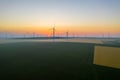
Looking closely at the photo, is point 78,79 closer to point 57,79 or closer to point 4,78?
point 57,79

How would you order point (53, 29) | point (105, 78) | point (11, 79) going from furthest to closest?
1. point (53, 29)
2. point (105, 78)
3. point (11, 79)

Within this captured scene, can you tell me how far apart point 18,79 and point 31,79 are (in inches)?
53.6

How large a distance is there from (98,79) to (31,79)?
7.27m

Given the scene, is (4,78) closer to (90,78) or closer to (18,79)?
(18,79)

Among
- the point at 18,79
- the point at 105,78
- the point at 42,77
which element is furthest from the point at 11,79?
the point at 105,78

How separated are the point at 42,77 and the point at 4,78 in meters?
4.10

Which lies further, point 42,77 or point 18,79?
point 42,77

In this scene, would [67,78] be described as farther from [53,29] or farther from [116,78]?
[53,29]

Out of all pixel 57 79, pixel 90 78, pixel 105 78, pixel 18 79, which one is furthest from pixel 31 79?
pixel 105 78

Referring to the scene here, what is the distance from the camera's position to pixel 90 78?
1917 cm

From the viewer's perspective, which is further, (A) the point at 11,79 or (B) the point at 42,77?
(B) the point at 42,77

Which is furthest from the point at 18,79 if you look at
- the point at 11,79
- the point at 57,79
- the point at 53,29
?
the point at 53,29

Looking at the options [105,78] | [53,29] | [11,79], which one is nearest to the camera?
[11,79]

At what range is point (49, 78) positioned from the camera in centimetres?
1909
